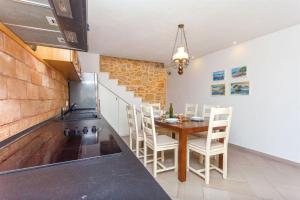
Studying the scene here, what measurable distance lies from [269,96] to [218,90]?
A: 3.86ft

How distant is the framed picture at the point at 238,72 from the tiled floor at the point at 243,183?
6.11 feet

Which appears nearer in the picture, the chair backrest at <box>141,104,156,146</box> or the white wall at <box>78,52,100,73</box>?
the chair backrest at <box>141,104,156,146</box>

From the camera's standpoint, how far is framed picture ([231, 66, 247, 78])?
11.1ft

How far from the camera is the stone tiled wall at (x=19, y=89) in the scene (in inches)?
35.6

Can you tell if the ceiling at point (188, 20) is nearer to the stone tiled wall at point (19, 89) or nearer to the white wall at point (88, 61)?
the white wall at point (88, 61)

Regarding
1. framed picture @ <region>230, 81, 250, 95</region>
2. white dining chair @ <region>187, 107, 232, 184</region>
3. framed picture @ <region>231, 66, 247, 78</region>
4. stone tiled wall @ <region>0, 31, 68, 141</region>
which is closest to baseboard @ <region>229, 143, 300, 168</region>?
framed picture @ <region>230, 81, 250, 95</region>

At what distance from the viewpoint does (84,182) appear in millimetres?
485

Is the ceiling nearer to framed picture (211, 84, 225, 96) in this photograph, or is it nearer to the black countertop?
framed picture (211, 84, 225, 96)

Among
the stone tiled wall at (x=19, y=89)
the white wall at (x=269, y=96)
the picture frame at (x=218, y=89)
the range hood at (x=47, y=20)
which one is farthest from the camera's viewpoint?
the picture frame at (x=218, y=89)

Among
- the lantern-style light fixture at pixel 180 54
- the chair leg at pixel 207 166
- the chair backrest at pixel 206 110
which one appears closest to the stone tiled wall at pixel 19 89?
the lantern-style light fixture at pixel 180 54

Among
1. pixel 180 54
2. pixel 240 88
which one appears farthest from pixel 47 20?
pixel 240 88

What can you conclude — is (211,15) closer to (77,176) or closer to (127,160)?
(127,160)

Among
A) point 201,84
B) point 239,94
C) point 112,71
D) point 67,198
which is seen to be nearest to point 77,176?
point 67,198

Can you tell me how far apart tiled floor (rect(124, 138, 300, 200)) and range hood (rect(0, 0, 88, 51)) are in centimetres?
194
